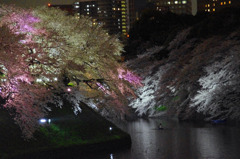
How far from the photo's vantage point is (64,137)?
22438mm

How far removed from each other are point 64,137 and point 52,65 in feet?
13.2

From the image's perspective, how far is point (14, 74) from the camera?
739 inches

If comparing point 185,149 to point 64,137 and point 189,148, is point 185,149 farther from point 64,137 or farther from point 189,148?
point 64,137

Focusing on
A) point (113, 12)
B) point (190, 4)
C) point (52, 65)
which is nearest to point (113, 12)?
point (113, 12)

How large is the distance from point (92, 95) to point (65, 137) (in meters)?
7.28

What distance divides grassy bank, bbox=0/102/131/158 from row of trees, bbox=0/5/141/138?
60 cm

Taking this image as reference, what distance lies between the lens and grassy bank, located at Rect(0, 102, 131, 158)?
1952cm

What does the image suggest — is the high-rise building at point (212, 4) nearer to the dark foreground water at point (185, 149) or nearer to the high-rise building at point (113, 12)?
the high-rise building at point (113, 12)

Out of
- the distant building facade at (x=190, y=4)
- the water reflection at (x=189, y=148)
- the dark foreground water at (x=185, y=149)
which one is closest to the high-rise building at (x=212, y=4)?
the distant building facade at (x=190, y=4)

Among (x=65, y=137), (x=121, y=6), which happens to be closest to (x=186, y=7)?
(x=121, y=6)

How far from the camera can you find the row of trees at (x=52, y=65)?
63.1 ft

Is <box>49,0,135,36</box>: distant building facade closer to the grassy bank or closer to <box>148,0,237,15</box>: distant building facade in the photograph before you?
<box>148,0,237,15</box>: distant building facade

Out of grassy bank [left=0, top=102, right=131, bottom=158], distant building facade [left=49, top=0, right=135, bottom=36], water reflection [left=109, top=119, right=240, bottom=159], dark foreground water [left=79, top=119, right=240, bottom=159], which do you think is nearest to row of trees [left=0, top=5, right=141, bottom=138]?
grassy bank [left=0, top=102, right=131, bottom=158]

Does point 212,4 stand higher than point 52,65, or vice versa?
point 212,4
